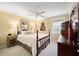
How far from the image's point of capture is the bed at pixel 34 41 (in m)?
2.02

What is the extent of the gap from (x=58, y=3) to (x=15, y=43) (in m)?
0.98

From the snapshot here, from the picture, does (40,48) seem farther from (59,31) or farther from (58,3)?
(58,3)

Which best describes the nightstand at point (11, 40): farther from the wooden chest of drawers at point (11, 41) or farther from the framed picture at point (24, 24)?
the framed picture at point (24, 24)

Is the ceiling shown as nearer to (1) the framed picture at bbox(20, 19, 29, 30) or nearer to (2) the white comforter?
(1) the framed picture at bbox(20, 19, 29, 30)

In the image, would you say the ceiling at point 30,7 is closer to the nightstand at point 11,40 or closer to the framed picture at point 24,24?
the framed picture at point 24,24

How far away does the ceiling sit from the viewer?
1998mm

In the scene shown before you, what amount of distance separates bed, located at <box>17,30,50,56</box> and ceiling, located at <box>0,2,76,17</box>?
13.8 inches

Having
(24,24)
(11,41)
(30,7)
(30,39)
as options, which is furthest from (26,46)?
(30,7)

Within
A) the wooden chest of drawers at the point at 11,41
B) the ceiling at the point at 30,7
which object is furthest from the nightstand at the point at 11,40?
the ceiling at the point at 30,7

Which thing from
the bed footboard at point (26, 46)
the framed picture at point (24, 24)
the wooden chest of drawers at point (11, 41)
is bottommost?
the bed footboard at point (26, 46)

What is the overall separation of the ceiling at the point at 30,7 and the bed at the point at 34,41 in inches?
13.8

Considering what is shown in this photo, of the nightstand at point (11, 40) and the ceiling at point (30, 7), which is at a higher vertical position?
the ceiling at point (30, 7)

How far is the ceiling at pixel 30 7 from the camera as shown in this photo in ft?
6.56

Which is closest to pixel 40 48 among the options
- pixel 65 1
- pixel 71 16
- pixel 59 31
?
pixel 59 31
